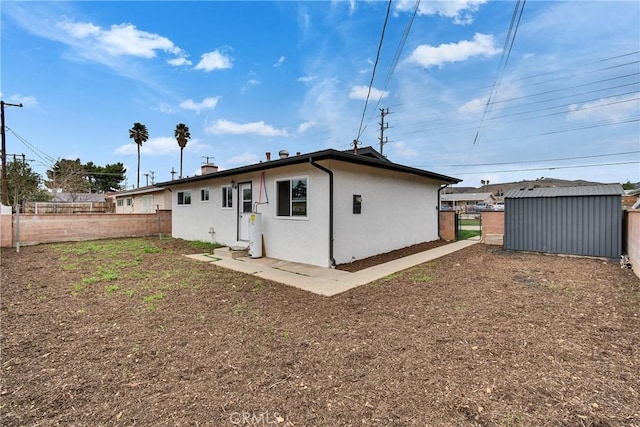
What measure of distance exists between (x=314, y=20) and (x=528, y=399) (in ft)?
28.8

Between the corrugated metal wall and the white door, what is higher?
the white door

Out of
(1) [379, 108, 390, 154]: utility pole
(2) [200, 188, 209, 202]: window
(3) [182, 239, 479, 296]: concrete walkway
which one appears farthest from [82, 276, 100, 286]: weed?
(1) [379, 108, 390, 154]: utility pole

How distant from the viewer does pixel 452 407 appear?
215 cm

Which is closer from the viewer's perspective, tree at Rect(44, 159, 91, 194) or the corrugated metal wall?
the corrugated metal wall

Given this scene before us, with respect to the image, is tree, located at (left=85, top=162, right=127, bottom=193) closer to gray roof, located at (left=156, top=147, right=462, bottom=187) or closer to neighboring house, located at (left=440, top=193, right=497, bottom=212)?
gray roof, located at (left=156, top=147, right=462, bottom=187)

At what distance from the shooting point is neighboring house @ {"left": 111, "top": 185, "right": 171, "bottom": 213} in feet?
61.9

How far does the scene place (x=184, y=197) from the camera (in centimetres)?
1334

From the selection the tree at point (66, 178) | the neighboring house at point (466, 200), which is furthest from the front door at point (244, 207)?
the neighboring house at point (466, 200)

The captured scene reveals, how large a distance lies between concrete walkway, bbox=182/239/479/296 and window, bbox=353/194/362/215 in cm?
161

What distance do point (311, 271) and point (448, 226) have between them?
28.1 ft

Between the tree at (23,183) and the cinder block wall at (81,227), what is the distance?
18.5 metres

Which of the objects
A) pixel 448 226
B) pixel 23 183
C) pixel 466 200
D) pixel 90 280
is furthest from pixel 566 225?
pixel 466 200

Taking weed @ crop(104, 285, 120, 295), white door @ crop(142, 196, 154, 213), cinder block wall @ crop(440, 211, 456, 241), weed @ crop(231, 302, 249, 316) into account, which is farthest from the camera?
white door @ crop(142, 196, 154, 213)

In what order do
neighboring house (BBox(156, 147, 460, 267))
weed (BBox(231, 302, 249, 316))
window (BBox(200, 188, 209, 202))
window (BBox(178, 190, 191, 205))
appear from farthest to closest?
window (BBox(178, 190, 191, 205)) → window (BBox(200, 188, 209, 202)) → neighboring house (BBox(156, 147, 460, 267)) → weed (BBox(231, 302, 249, 316))
